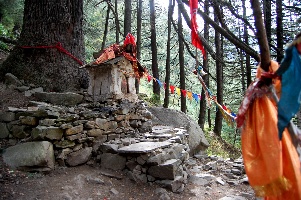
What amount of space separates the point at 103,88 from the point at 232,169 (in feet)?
14.3

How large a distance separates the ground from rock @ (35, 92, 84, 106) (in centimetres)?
172

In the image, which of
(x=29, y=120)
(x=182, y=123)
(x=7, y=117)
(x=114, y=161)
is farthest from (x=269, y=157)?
(x=182, y=123)

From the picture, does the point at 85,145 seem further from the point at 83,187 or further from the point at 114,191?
the point at 114,191

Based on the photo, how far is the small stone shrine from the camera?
21.4 ft

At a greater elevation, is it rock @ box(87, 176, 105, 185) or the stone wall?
the stone wall

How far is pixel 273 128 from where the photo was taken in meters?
2.12

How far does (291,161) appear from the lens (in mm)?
2074

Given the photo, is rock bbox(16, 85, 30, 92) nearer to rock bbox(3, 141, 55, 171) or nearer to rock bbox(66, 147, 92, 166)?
rock bbox(3, 141, 55, 171)

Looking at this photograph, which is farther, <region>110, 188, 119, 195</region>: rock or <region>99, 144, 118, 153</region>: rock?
<region>99, 144, 118, 153</region>: rock

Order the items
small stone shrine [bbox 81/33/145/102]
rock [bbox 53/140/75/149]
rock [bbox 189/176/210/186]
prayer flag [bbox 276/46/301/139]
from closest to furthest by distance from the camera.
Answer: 1. prayer flag [bbox 276/46/301/139]
2. rock [bbox 53/140/75/149]
3. rock [bbox 189/176/210/186]
4. small stone shrine [bbox 81/33/145/102]

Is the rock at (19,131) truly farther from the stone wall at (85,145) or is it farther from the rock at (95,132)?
the rock at (95,132)

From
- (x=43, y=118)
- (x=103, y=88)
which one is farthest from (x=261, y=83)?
(x=103, y=88)

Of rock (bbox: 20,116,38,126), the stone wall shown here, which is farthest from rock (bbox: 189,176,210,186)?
rock (bbox: 20,116,38,126)

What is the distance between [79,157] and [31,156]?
3.15 ft
